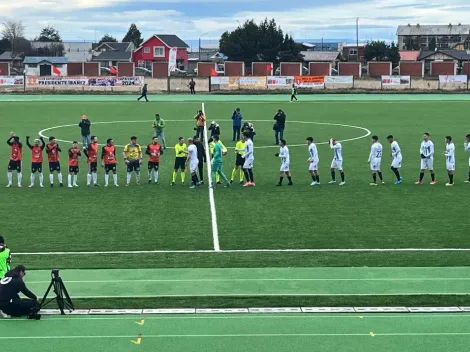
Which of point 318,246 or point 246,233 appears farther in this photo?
point 246,233

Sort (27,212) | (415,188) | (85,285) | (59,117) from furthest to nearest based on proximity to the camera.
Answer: (59,117) < (415,188) < (27,212) < (85,285)

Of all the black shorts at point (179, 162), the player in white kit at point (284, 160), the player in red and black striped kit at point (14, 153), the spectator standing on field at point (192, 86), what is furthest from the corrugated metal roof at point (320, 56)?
the player in red and black striped kit at point (14, 153)

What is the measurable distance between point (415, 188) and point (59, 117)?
29.6m

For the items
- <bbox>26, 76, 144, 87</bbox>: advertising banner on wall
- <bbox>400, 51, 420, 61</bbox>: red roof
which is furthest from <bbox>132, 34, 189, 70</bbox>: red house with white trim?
<bbox>26, 76, 144, 87</bbox>: advertising banner on wall

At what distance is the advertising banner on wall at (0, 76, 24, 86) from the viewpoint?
75.9 metres

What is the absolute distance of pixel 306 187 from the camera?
1101 inches

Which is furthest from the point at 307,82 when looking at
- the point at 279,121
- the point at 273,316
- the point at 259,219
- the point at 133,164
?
the point at 273,316

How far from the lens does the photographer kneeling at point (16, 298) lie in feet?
47.2

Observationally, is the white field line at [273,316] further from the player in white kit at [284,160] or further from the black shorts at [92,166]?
the black shorts at [92,166]

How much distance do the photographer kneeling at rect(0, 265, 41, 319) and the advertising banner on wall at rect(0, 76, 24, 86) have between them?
64.3 m

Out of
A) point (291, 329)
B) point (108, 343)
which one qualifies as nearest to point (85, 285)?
point (108, 343)

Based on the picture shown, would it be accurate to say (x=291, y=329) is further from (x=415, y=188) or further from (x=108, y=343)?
(x=415, y=188)

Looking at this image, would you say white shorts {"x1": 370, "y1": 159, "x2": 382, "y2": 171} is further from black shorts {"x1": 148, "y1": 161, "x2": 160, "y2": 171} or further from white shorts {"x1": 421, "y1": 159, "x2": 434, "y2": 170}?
black shorts {"x1": 148, "y1": 161, "x2": 160, "y2": 171}

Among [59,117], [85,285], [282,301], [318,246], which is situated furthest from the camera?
[59,117]
